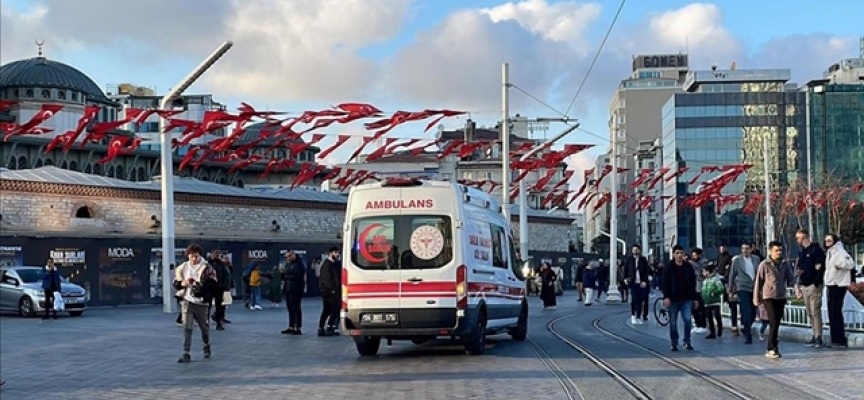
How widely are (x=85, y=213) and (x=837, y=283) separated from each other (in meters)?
39.3

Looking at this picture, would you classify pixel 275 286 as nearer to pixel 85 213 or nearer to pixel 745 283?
pixel 85 213

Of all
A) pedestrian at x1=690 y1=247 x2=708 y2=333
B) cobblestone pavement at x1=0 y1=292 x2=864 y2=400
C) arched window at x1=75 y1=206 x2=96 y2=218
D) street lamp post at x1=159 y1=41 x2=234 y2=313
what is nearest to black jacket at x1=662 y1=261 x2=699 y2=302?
cobblestone pavement at x1=0 y1=292 x2=864 y2=400

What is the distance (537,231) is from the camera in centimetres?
8419

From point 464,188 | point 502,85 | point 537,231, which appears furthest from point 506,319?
point 537,231

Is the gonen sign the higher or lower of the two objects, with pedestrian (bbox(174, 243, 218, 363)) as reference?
higher

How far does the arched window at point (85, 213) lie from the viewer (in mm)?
49197

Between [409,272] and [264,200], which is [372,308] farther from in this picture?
[264,200]

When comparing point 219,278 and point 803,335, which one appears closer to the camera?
point 803,335

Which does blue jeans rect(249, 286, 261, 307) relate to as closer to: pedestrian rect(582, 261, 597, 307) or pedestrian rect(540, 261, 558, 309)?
pedestrian rect(540, 261, 558, 309)

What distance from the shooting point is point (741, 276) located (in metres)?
19.8

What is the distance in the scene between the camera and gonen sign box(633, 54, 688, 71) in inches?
6088

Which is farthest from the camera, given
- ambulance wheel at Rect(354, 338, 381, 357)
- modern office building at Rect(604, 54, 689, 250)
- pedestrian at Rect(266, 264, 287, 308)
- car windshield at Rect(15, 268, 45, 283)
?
modern office building at Rect(604, 54, 689, 250)

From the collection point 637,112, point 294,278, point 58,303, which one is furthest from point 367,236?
point 637,112

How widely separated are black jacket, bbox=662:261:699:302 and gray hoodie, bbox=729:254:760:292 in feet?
6.85
